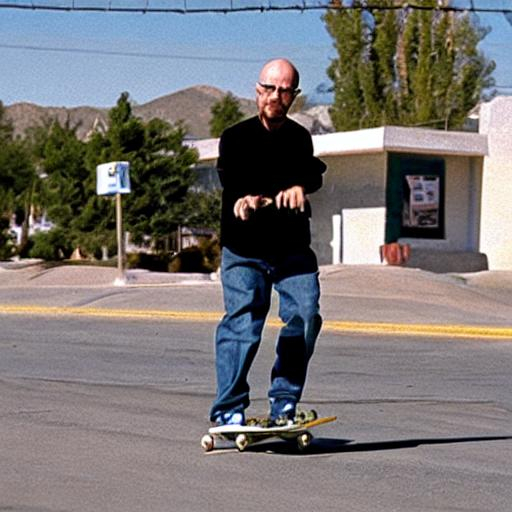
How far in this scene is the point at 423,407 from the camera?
905cm

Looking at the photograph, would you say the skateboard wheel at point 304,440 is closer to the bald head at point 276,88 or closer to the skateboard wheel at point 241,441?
the skateboard wheel at point 241,441

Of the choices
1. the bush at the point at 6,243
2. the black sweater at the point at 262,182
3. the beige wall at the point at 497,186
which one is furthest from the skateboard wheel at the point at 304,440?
the bush at the point at 6,243

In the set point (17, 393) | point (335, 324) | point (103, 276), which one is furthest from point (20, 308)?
point (17, 393)

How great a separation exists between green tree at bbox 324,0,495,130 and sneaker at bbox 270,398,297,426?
1453 inches

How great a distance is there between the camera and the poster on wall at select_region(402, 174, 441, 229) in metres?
31.0

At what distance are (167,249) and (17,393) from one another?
25.1 meters

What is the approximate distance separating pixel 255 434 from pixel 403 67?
1628 inches

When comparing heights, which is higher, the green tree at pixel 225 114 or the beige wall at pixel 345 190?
the green tree at pixel 225 114

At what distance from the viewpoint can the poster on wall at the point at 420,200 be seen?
3095cm

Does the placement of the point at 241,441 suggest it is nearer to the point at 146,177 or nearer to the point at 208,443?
the point at 208,443

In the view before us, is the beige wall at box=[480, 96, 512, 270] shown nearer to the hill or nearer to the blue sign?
the blue sign

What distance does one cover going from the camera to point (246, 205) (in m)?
6.38

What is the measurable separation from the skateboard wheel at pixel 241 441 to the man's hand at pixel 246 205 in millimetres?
1027

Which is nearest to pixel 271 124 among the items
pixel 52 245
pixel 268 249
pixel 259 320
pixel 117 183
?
pixel 268 249
